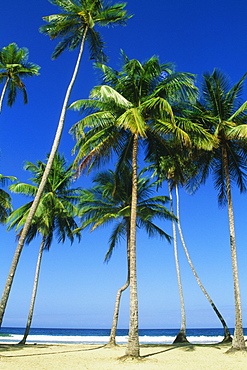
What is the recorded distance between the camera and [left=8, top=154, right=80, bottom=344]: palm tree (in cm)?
1938

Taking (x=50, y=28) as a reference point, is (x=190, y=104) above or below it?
below

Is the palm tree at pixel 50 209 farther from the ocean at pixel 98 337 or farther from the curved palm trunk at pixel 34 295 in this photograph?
the ocean at pixel 98 337

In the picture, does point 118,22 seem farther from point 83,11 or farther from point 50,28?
point 50,28

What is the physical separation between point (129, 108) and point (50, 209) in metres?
9.77

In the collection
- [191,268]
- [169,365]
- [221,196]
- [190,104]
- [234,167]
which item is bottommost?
[169,365]

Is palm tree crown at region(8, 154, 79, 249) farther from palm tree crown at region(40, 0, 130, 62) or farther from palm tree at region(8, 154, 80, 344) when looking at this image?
palm tree crown at region(40, 0, 130, 62)

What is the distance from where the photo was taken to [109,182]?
18.3m

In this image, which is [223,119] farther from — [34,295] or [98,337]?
[98,337]

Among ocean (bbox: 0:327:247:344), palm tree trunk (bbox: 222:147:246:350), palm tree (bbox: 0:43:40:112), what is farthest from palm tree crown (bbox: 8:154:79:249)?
ocean (bbox: 0:327:247:344)

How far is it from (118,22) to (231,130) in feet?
24.9

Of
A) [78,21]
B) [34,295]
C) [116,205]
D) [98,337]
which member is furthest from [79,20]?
[98,337]

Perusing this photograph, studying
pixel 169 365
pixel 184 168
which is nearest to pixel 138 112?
pixel 184 168

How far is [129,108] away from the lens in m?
13.0

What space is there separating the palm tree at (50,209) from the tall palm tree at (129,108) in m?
7.09
